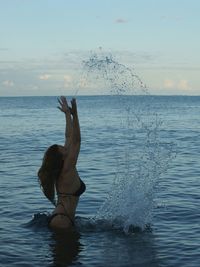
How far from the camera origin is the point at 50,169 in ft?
32.5

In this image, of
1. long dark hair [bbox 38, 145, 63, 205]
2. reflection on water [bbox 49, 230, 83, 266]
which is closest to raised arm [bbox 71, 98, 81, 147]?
long dark hair [bbox 38, 145, 63, 205]

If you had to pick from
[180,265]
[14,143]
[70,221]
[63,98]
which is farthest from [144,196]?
[14,143]

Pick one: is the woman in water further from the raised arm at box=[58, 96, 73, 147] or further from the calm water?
the calm water

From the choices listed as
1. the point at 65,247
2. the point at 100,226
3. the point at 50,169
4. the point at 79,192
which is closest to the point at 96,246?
the point at 65,247

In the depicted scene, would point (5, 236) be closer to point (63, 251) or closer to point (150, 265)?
point (63, 251)

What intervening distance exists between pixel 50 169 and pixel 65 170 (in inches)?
10.8

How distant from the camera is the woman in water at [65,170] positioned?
31.4 feet

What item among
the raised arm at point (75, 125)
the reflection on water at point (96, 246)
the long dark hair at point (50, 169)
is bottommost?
the reflection on water at point (96, 246)

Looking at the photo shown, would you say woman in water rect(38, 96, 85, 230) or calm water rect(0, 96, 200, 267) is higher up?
woman in water rect(38, 96, 85, 230)

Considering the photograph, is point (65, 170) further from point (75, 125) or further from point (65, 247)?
point (65, 247)

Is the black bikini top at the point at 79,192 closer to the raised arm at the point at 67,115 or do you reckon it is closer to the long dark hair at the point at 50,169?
the long dark hair at the point at 50,169

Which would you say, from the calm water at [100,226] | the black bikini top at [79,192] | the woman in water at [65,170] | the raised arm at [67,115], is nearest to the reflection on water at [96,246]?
the calm water at [100,226]

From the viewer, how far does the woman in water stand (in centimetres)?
958

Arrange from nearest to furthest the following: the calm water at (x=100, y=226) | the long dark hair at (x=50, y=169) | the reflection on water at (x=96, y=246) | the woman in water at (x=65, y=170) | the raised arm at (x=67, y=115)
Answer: the raised arm at (x=67, y=115), the woman in water at (x=65, y=170), the long dark hair at (x=50, y=169), the reflection on water at (x=96, y=246), the calm water at (x=100, y=226)
